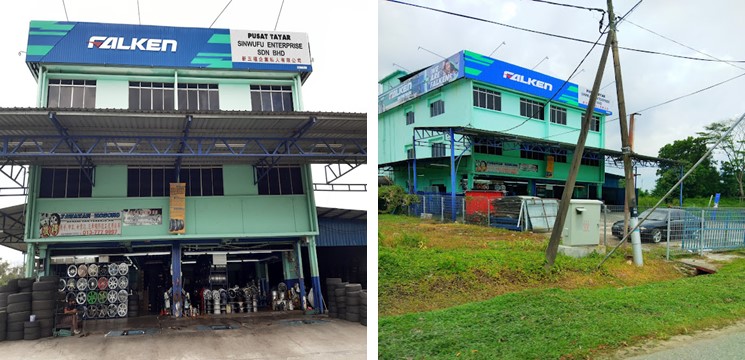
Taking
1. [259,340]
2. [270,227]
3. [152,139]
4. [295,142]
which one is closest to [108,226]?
[152,139]

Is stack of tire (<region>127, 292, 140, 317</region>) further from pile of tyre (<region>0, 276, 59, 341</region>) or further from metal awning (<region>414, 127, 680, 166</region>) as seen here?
metal awning (<region>414, 127, 680, 166</region>)

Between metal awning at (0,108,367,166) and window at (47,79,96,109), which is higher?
window at (47,79,96,109)

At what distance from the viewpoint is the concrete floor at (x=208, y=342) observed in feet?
38.8

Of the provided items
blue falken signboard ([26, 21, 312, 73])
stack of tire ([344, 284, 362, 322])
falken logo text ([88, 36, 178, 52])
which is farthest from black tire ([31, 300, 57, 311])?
falken logo text ([88, 36, 178, 52])

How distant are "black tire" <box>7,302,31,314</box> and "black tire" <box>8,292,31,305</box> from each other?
84mm

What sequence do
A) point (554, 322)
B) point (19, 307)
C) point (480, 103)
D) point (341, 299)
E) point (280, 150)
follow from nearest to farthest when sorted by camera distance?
1. point (554, 322)
2. point (480, 103)
3. point (19, 307)
4. point (341, 299)
5. point (280, 150)

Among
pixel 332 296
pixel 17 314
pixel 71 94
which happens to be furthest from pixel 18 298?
pixel 332 296

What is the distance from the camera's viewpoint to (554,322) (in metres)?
6.21

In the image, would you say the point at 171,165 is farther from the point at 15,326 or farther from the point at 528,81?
the point at 528,81

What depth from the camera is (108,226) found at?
58.1ft

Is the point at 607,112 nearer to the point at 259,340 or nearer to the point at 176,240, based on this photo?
the point at 259,340

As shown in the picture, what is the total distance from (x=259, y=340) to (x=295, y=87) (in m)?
9.73

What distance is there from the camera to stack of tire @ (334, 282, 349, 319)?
55.5 ft

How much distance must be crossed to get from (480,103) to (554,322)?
4735 millimetres
